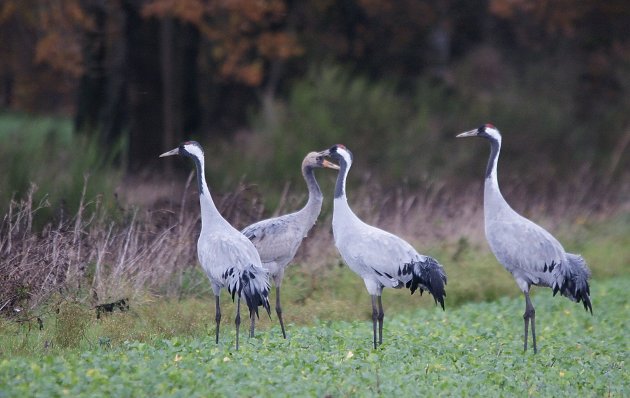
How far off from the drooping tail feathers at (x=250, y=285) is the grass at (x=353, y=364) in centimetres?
40

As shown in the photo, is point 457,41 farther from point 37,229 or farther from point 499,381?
point 499,381

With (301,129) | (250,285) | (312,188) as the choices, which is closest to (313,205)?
(312,188)

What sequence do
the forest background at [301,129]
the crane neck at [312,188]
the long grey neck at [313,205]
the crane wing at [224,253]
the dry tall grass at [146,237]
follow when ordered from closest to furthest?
the crane wing at [224,253], the dry tall grass at [146,237], the long grey neck at [313,205], the crane neck at [312,188], the forest background at [301,129]

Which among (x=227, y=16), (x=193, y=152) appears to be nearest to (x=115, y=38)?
(x=227, y=16)

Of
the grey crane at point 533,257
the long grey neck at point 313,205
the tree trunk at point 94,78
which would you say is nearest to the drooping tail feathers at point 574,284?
the grey crane at point 533,257

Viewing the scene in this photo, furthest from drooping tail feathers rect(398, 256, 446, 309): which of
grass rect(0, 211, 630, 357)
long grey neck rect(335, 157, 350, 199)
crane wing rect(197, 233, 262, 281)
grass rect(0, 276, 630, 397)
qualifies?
grass rect(0, 211, 630, 357)

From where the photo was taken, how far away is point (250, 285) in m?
9.92

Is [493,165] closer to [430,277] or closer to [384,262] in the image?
[430,277]

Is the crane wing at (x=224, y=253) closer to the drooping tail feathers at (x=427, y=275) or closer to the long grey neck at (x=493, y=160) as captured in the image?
the drooping tail feathers at (x=427, y=275)

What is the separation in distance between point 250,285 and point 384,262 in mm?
1378

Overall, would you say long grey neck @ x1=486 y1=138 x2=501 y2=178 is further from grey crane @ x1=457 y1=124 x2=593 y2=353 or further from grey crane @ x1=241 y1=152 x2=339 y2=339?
grey crane @ x1=241 y1=152 x2=339 y2=339

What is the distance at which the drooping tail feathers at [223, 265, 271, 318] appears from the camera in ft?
32.4

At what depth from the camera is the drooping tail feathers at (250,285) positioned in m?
9.89

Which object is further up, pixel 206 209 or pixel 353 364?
pixel 206 209
